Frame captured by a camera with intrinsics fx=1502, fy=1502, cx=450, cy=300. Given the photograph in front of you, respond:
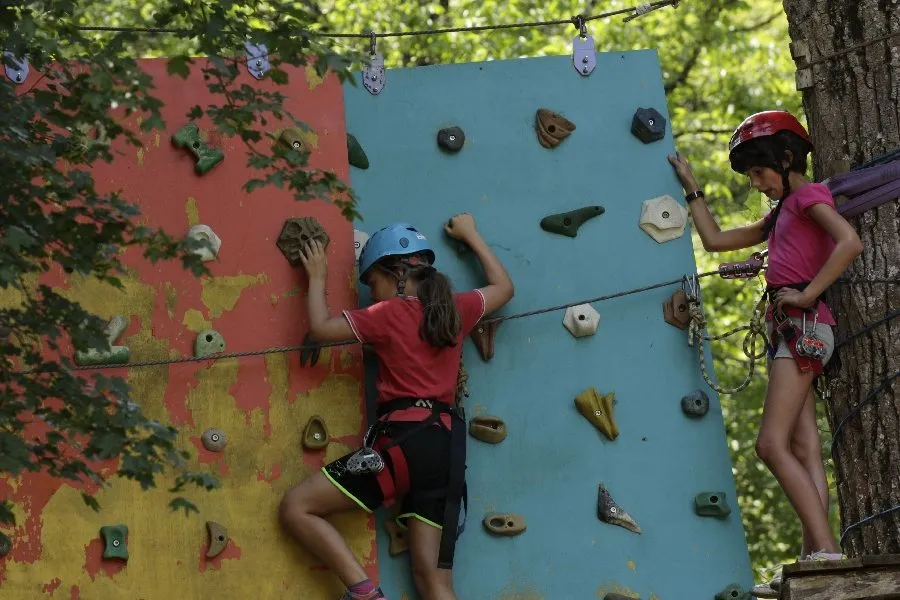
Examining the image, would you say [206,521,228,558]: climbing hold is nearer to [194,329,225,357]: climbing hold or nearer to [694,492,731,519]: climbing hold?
[194,329,225,357]: climbing hold

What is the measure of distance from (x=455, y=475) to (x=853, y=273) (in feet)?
5.44

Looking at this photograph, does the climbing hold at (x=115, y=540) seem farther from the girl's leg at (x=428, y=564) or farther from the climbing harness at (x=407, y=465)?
the girl's leg at (x=428, y=564)

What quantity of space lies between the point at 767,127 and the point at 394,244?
1506 mm

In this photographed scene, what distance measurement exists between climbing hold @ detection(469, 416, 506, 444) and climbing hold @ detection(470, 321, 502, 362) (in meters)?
0.25

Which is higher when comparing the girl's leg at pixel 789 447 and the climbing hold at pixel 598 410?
the climbing hold at pixel 598 410

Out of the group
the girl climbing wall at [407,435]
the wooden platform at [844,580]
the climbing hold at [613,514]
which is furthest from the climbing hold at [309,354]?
the wooden platform at [844,580]

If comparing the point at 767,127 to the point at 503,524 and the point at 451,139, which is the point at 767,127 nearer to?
the point at 451,139

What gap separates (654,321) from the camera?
20.1 feet

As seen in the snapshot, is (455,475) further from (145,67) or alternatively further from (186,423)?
(145,67)

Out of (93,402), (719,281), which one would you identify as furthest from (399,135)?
(719,281)

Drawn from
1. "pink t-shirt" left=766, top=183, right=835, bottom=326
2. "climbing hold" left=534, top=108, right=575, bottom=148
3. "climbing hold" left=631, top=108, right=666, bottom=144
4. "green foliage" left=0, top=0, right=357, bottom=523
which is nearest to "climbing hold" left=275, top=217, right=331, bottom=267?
"green foliage" left=0, top=0, right=357, bottom=523

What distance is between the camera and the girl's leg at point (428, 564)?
217 inches

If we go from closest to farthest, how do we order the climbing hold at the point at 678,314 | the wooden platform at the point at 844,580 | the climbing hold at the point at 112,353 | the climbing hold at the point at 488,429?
the wooden platform at the point at 844,580
the climbing hold at the point at 112,353
the climbing hold at the point at 488,429
the climbing hold at the point at 678,314

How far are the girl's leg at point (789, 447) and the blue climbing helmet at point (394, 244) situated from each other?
140 centimetres
